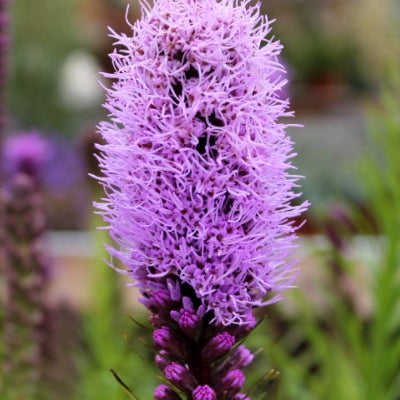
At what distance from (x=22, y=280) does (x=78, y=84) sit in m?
6.35

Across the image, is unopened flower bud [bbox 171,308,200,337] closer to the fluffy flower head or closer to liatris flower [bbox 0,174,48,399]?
the fluffy flower head

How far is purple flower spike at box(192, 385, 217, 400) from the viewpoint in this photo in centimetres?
87

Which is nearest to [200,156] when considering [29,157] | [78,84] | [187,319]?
[187,319]

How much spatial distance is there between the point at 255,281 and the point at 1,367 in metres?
1.15

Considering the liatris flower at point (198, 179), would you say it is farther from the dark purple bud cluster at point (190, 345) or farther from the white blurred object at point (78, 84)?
the white blurred object at point (78, 84)

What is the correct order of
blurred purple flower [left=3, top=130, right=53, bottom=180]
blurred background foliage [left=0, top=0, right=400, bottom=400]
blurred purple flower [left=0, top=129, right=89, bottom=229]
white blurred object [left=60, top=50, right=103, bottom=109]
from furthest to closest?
white blurred object [left=60, top=50, right=103, bottom=109] → blurred purple flower [left=0, top=129, right=89, bottom=229] → blurred purple flower [left=3, top=130, right=53, bottom=180] → blurred background foliage [left=0, top=0, right=400, bottom=400]

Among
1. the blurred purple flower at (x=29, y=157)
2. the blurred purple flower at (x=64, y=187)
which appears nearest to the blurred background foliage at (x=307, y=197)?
the blurred purple flower at (x=64, y=187)

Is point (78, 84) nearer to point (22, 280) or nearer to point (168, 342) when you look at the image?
point (22, 280)

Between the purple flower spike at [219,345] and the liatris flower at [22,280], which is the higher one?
the liatris flower at [22,280]

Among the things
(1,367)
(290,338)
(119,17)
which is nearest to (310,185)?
(290,338)

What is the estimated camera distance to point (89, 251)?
469cm

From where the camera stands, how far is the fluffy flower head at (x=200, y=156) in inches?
34.0

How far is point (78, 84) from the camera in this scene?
797 centimetres

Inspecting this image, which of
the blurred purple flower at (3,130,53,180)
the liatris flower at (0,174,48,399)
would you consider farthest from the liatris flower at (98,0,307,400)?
the blurred purple flower at (3,130,53,180)
